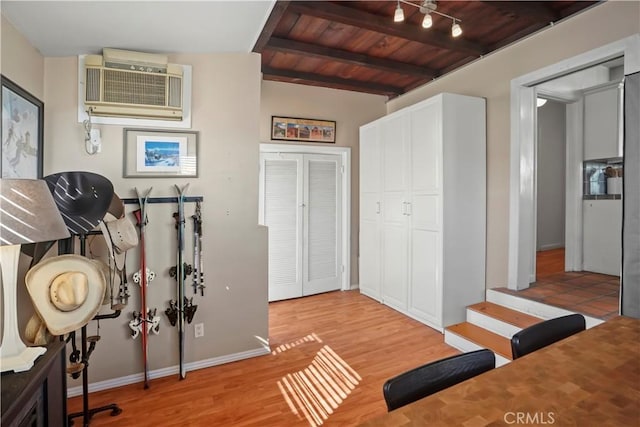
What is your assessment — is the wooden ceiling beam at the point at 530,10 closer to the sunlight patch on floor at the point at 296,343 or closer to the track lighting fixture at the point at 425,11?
the track lighting fixture at the point at 425,11

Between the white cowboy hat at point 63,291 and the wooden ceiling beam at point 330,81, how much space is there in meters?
2.98

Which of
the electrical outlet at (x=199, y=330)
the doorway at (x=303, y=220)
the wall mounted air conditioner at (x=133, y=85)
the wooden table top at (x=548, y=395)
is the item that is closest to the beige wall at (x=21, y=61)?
the wall mounted air conditioner at (x=133, y=85)

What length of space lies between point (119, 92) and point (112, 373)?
6.59 ft

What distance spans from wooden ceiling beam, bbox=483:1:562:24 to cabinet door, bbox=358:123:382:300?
1.76 metres

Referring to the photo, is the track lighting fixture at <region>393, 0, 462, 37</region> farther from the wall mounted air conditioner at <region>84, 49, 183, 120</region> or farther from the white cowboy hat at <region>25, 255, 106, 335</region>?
the white cowboy hat at <region>25, 255, 106, 335</region>

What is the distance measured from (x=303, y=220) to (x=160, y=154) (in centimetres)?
214

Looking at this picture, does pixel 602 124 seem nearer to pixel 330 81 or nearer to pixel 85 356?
pixel 330 81

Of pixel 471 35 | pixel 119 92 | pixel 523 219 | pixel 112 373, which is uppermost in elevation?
pixel 471 35

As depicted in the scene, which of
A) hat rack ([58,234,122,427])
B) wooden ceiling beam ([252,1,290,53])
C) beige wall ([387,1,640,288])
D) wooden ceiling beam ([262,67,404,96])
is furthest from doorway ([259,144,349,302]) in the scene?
hat rack ([58,234,122,427])

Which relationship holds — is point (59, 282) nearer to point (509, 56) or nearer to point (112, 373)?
point (112, 373)

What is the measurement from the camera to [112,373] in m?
2.28

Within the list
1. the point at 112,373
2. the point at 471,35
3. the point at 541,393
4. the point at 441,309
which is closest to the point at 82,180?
the point at 112,373

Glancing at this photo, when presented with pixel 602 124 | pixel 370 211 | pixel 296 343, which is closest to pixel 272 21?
pixel 370 211

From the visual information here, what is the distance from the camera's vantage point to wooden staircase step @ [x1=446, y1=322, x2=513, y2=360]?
8.05 feet
